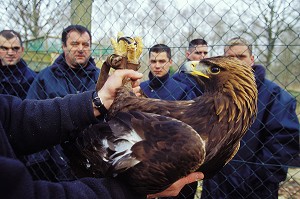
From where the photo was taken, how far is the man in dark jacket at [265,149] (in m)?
3.40

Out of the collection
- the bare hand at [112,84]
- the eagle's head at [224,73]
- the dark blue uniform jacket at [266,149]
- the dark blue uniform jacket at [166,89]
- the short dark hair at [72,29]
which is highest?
the short dark hair at [72,29]

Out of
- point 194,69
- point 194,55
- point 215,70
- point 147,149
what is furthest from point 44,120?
point 194,55

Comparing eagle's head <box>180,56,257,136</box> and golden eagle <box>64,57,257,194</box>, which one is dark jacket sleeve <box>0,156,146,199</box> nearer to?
golden eagle <box>64,57,257,194</box>

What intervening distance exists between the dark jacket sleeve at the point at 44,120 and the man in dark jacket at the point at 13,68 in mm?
2857

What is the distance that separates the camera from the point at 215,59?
229 cm

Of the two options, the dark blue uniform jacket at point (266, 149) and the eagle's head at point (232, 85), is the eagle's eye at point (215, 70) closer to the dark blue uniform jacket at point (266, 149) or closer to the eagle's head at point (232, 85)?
the eagle's head at point (232, 85)

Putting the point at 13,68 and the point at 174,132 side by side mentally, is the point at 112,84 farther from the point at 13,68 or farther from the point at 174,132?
the point at 13,68

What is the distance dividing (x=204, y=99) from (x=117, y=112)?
2.18 ft

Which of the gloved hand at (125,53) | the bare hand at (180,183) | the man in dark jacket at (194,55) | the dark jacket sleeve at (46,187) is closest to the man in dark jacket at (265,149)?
the man in dark jacket at (194,55)

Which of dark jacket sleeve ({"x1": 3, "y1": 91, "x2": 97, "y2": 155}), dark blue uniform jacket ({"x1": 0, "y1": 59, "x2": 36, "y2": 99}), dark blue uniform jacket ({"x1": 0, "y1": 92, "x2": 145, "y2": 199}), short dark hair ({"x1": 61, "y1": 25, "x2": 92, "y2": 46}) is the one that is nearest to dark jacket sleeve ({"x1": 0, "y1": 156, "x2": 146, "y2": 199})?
dark blue uniform jacket ({"x1": 0, "y1": 92, "x2": 145, "y2": 199})

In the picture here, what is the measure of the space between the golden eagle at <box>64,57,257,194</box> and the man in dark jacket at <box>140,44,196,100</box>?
1.51 m

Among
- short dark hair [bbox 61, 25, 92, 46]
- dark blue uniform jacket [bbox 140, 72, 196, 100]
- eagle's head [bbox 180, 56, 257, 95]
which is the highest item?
short dark hair [bbox 61, 25, 92, 46]

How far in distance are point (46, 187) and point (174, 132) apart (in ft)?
2.85

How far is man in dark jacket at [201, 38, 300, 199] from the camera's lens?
3396mm
